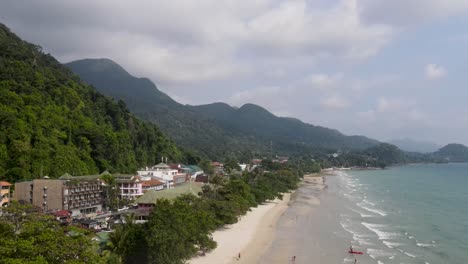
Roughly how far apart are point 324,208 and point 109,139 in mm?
33239

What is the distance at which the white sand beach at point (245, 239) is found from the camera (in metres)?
29.1

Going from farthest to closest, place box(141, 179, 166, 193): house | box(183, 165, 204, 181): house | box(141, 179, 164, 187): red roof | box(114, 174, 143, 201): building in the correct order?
box(183, 165, 204, 181): house
box(141, 179, 164, 187): red roof
box(141, 179, 166, 193): house
box(114, 174, 143, 201): building

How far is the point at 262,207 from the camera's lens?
5434cm

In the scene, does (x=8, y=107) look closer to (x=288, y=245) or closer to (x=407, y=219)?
(x=288, y=245)

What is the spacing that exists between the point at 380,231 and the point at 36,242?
113 feet

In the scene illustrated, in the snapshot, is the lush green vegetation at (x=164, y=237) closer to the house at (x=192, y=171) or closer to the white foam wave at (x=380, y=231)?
the white foam wave at (x=380, y=231)

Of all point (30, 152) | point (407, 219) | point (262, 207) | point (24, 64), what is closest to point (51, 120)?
point (30, 152)

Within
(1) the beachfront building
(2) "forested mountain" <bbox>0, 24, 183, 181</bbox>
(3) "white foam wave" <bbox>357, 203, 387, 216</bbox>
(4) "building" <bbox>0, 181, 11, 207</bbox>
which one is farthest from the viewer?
(1) the beachfront building

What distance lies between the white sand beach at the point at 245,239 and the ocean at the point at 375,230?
990mm

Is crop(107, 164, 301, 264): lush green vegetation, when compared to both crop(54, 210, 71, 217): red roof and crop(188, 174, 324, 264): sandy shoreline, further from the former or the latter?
crop(54, 210, 71, 217): red roof

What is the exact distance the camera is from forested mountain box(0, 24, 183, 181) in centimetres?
4503

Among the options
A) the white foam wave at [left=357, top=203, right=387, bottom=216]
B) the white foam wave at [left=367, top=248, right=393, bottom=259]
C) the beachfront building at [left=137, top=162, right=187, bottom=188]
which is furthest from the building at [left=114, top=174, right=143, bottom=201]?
the white foam wave at [left=357, top=203, right=387, bottom=216]

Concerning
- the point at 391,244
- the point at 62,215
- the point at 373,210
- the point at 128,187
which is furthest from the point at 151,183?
the point at 391,244

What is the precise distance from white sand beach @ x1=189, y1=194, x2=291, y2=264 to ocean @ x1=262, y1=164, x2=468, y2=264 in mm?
990
